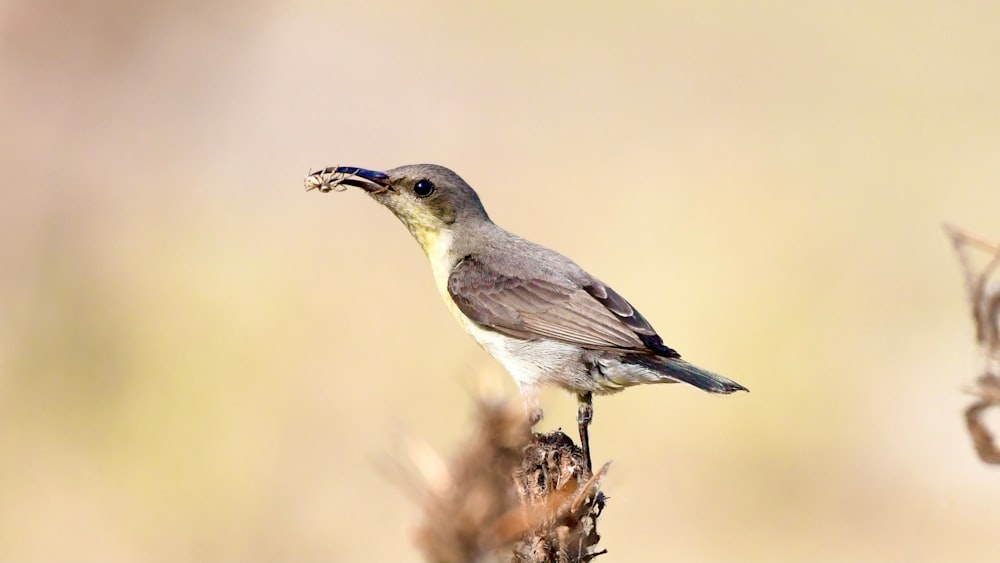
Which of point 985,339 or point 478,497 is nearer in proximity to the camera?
point 478,497

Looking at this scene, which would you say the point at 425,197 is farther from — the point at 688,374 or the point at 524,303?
the point at 688,374

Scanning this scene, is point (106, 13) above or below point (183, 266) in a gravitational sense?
above

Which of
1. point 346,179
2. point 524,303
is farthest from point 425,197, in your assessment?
point 524,303

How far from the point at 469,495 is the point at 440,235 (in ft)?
14.1

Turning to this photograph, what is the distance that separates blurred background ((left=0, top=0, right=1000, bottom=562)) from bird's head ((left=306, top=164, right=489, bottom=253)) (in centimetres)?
185

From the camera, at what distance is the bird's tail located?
15.4 feet

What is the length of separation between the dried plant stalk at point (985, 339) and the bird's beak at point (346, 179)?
3.64 meters

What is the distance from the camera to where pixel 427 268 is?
12781 millimetres

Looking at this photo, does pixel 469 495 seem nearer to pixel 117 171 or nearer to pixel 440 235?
pixel 440 235

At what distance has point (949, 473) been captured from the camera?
10.7m

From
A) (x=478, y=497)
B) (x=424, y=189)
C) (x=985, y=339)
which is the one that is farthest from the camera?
(x=424, y=189)

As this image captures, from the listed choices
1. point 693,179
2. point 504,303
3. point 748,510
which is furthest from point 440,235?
point 693,179

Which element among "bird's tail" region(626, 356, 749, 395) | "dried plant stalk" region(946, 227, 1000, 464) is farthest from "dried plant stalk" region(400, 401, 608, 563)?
"bird's tail" region(626, 356, 749, 395)

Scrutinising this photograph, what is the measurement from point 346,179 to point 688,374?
204 cm
